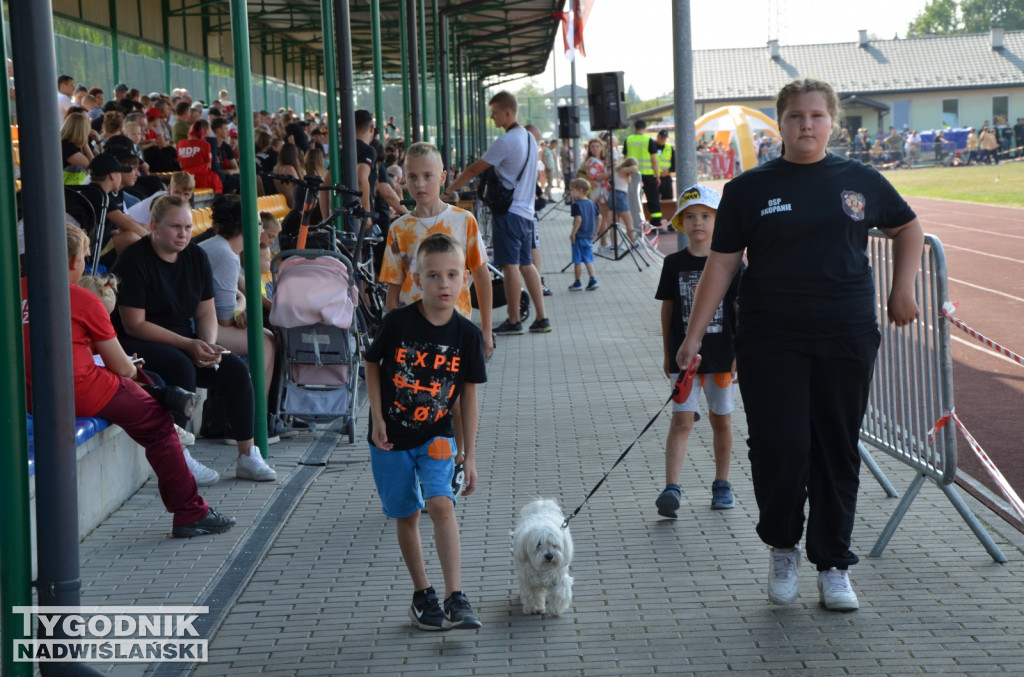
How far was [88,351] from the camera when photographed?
6027 millimetres

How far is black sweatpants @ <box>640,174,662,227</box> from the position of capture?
25734mm

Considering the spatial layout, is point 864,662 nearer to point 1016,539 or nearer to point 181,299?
point 1016,539

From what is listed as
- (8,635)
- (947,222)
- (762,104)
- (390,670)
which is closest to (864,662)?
(390,670)

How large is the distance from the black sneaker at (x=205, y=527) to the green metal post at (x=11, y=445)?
6.59ft

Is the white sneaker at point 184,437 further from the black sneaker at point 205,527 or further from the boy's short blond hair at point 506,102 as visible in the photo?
the boy's short blond hair at point 506,102

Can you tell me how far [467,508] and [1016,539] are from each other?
265 cm

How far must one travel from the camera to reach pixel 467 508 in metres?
6.68

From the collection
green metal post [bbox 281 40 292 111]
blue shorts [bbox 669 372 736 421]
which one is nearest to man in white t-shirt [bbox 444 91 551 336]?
blue shorts [bbox 669 372 736 421]

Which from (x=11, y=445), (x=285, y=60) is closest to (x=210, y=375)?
(x=11, y=445)

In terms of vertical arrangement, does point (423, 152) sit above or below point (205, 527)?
above

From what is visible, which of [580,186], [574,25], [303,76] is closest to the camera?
[580,186]

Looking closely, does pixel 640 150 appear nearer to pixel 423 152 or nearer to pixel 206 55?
pixel 206 55

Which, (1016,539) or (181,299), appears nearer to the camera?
(1016,539)

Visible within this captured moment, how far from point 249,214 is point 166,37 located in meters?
26.3
